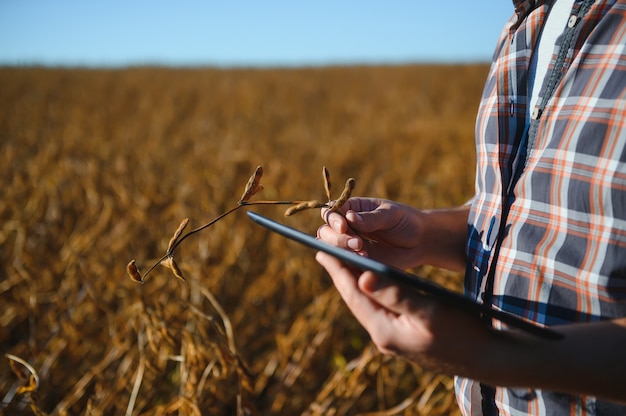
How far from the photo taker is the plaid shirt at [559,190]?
21.5 inches

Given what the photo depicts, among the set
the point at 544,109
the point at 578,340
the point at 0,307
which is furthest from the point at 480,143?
the point at 0,307

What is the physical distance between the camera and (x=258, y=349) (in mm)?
1897

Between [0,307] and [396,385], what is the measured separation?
4.76 ft

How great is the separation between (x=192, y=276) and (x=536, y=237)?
943 mm

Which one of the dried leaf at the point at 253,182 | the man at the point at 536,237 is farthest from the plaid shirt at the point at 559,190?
the dried leaf at the point at 253,182

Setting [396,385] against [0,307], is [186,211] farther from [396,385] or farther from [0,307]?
[396,385]

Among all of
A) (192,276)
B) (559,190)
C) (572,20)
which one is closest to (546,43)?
(572,20)

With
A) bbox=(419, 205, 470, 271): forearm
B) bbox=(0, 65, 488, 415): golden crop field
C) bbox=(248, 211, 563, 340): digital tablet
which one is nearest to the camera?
bbox=(248, 211, 563, 340): digital tablet

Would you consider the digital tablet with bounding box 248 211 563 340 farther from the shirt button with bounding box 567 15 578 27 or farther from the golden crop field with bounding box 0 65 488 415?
the golden crop field with bounding box 0 65 488 415

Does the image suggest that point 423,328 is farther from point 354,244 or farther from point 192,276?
point 192,276

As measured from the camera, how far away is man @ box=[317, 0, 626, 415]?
0.46m

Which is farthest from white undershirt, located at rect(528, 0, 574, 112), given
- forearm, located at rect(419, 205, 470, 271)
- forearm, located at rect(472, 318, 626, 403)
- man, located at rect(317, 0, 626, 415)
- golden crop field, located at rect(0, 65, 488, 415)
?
golden crop field, located at rect(0, 65, 488, 415)

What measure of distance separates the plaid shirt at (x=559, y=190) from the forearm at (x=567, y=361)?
0.08 meters

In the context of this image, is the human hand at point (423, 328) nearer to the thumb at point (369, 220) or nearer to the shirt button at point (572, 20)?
the thumb at point (369, 220)
